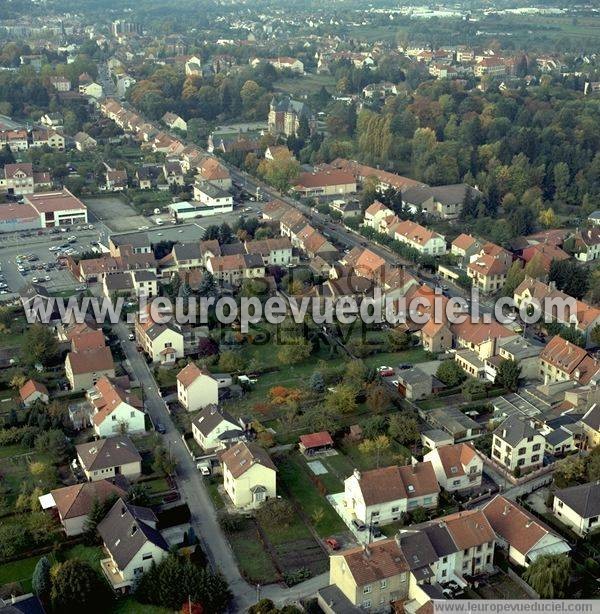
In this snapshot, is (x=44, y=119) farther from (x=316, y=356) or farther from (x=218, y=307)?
(x=316, y=356)

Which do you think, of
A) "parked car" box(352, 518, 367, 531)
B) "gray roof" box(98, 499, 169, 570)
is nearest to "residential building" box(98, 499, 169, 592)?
"gray roof" box(98, 499, 169, 570)

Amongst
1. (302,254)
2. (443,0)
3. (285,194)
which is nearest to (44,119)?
(285,194)

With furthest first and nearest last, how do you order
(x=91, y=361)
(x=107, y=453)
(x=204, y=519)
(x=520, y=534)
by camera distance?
(x=91, y=361) < (x=107, y=453) < (x=204, y=519) < (x=520, y=534)

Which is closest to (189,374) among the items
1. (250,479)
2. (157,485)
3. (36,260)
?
(157,485)

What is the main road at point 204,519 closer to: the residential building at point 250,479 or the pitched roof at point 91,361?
the residential building at point 250,479

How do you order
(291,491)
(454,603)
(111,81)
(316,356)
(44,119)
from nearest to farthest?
(454,603) → (291,491) → (316,356) → (44,119) → (111,81)

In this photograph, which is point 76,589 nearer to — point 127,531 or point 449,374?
point 127,531

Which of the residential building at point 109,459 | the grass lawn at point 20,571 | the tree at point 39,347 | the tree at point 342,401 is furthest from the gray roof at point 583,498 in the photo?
the tree at point 39,347

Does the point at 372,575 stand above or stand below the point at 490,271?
above
